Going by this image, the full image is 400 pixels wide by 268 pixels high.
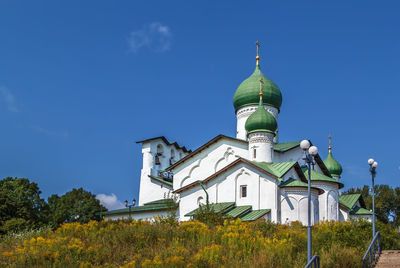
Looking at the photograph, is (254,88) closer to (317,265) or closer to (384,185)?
(317,265)

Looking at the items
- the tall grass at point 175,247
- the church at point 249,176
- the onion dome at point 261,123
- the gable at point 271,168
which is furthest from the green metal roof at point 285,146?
the tall grass at point 175,247

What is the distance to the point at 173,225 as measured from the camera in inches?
594

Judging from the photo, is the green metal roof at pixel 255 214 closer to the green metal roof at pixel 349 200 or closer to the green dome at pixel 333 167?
the green metal roof at pixel 349 200

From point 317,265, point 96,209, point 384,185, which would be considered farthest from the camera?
point 384,185

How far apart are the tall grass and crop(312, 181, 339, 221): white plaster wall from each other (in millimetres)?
13383

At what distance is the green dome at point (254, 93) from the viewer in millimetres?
34875

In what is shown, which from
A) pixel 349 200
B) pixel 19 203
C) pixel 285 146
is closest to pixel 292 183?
pixel 285 146

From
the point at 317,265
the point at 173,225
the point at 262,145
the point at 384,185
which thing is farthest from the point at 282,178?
the point at 384,185

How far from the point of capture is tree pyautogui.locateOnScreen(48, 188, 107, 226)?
4766 centimetres

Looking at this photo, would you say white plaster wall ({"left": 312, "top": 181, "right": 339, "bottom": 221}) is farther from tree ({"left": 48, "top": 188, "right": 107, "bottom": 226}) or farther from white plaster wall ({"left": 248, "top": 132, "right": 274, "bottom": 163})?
tree ({"left": 48, "top": 188, "right": 107, "bottom": 226})

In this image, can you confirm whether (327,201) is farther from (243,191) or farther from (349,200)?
(349,200)

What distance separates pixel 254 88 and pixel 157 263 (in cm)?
2595

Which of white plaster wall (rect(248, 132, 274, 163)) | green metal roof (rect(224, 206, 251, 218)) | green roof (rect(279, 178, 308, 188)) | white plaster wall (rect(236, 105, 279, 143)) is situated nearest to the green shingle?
white plaster wall (rect(236, 105, 279, 143))

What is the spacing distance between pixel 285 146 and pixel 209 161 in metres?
5.42
